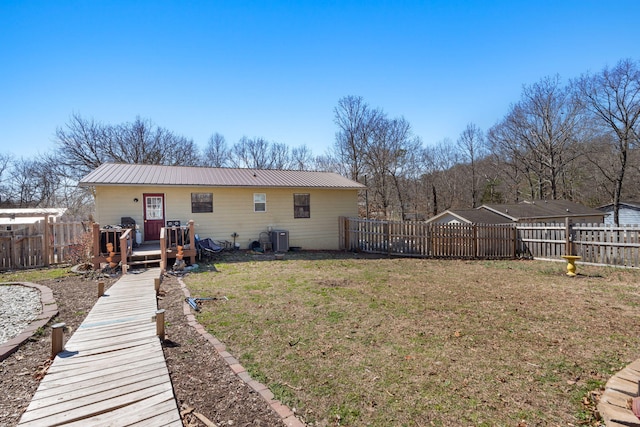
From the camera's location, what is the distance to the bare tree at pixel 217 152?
112 ft

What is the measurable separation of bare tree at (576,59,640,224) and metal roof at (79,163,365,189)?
71.6ft

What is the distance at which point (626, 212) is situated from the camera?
22.5 meters

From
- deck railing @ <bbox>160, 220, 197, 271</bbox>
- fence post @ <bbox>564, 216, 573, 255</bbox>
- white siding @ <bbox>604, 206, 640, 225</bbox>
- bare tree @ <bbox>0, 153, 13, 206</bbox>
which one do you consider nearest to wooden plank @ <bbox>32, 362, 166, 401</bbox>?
deck railing @ <bbox>160, 220, 197, 271</bbox>

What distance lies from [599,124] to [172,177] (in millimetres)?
30089

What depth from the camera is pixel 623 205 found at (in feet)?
73.9

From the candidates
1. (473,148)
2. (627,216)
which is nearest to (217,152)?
(473,148)

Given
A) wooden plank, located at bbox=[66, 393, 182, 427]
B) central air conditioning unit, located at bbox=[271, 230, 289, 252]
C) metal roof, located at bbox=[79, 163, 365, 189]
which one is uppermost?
metal roof, located at bbox=[79, 163, 365, 189]

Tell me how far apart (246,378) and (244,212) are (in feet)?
32.9

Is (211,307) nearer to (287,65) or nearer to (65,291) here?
(65,291)

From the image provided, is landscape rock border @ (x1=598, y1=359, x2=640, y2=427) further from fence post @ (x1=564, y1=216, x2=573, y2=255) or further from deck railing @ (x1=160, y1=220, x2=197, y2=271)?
deck railing @ (x1=160, y1=220, x2=197, y2=271)

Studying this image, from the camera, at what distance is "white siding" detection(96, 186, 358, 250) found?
34.9 ft

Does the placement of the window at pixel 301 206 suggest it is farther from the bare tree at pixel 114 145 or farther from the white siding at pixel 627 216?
the white siding at pixel 627 216

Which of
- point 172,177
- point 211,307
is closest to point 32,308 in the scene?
point 211,307

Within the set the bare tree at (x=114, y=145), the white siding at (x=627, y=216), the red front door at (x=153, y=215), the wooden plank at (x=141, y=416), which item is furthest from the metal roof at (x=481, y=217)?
the bare tree at (x=114, y=145)
